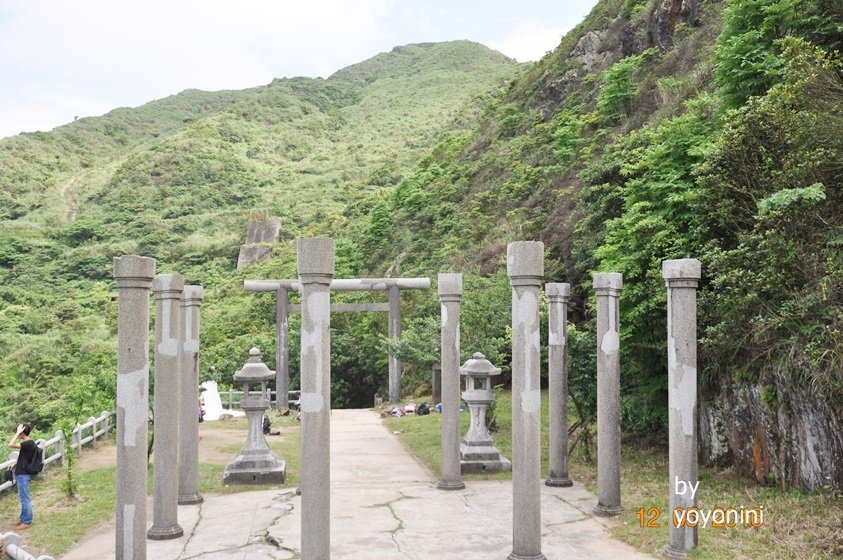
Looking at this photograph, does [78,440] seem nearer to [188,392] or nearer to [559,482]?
[188,392]

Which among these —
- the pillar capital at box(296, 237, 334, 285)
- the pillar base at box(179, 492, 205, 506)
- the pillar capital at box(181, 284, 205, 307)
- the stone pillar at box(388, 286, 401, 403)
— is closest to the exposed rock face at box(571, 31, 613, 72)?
the stone pillar at box(388, 286, 401, 403)

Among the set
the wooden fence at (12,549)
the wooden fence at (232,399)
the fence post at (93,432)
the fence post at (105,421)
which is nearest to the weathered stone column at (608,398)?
the wooden fence at (12,549)

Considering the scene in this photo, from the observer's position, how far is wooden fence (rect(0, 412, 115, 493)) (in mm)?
12203

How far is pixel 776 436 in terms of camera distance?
937 cm

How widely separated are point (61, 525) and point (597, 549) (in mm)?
6751

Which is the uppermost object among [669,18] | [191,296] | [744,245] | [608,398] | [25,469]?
[669,18]

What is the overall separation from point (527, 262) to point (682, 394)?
212cm

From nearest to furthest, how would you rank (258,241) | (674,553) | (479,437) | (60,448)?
(674,553)
(479,437)
(60,448)
(258,241)

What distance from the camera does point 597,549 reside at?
7.55 metres

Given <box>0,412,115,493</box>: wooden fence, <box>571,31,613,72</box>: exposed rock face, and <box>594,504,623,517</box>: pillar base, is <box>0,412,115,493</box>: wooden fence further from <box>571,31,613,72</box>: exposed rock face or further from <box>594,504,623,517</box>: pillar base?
<box>571,31,613,72</box>: exposed rock face

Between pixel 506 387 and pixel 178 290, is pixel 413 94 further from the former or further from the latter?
pixel 178 290

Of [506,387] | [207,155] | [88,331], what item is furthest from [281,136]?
[506,387]

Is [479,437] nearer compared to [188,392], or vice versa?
[188,392]

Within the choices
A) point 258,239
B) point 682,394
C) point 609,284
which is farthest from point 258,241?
point 682,394
